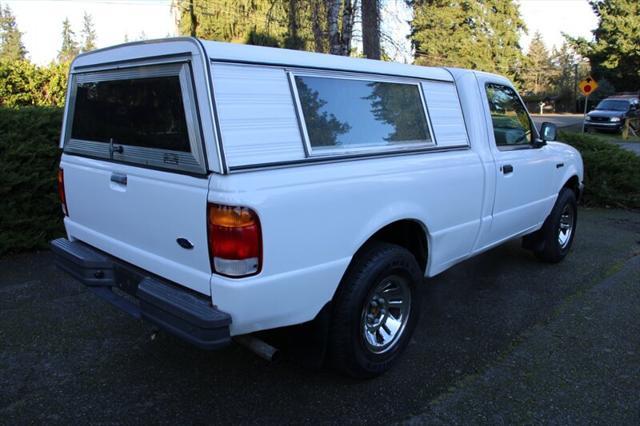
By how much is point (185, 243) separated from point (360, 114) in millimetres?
1302

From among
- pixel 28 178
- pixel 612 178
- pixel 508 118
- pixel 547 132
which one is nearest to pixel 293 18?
pixel 612 178

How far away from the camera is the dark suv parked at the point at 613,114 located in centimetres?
2412

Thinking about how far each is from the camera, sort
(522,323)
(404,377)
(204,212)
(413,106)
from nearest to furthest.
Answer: (204,212)
(404,377)
(413,106)
(522,323)

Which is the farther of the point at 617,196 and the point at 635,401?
the point at 617,196

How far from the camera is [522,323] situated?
13.3ft

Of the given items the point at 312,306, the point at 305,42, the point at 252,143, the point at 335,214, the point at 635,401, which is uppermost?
the point at 305,42

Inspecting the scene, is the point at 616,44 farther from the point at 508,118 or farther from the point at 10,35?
the point at 10,35

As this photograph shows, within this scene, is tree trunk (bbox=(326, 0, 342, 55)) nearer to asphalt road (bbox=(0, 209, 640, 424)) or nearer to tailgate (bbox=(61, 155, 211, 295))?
asphalt road (bbox=(0, 209, 640, 424))

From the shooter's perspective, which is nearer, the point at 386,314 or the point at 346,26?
the point at 386,314

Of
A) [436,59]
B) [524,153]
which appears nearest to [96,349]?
[524,153]

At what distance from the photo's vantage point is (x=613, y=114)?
79.4 feet

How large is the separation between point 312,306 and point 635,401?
2.01 metres

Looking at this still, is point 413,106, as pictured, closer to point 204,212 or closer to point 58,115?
point 204,212

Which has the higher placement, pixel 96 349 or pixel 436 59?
pixel 436 59
